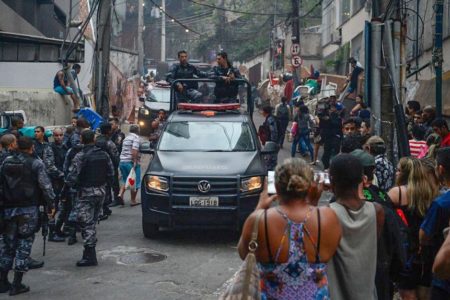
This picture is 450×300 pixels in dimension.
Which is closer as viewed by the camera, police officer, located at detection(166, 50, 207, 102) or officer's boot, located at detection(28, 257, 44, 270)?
officer's boot, located at detection(28, 257, 44, 270)

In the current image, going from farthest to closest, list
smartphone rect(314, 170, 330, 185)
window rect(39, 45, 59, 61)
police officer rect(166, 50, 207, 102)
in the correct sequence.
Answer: window rect(39, 45, 59, 61) < police officer rect(166, 50, 207, 102) < smartphone rect(314, 170, 330, 185)

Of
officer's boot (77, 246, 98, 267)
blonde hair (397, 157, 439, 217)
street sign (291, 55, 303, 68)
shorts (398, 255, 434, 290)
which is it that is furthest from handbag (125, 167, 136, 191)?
street sign (291, 55, 303, 68)

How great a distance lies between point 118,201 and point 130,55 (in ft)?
79.1

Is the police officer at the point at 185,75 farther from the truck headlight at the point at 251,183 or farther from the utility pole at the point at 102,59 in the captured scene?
the utility pole at the point at 102,59

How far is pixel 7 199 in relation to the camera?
25.4ft

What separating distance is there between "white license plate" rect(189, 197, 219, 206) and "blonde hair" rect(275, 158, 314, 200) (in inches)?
234

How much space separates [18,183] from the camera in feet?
25.5

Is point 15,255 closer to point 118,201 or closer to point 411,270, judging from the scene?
point 411,270

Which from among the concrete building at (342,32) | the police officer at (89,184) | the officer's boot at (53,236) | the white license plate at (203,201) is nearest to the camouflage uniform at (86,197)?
the police officer at (89,184)

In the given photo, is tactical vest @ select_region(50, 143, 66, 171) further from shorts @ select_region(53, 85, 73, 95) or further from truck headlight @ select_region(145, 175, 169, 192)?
shorts @ select_region(53, 85, 73, 95)

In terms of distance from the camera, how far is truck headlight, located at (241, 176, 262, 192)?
10.1m

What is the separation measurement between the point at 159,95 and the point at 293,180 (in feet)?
79.2

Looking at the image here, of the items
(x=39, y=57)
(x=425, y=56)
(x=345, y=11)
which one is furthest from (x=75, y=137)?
(x=345, y=11)

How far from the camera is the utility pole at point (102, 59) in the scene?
1800 cm
